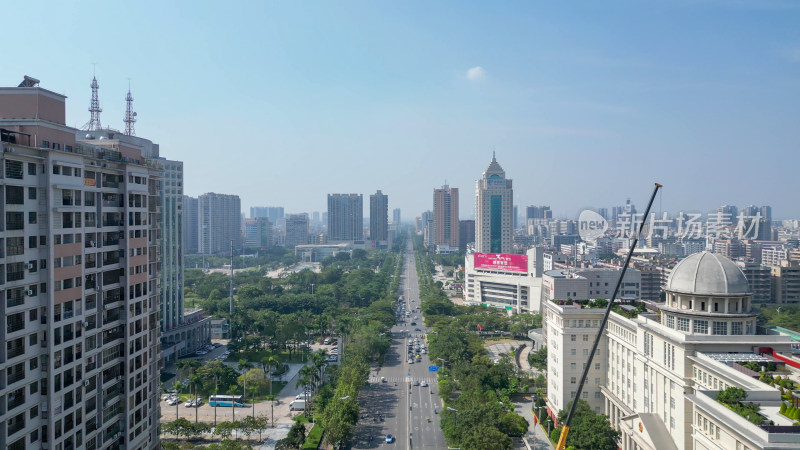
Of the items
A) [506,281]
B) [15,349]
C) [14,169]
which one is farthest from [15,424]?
[506,281]

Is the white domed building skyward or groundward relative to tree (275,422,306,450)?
skyward

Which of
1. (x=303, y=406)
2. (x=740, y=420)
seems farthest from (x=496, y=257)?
(x=740, y=420)

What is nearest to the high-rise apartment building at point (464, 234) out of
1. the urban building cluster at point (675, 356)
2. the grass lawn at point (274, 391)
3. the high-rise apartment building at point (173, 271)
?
the urban building cluster at point (675, 356)

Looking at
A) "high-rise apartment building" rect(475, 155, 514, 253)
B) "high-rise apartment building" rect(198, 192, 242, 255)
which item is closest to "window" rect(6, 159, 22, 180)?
"high-rise apartment building" rect(475, 155, 514, 253)

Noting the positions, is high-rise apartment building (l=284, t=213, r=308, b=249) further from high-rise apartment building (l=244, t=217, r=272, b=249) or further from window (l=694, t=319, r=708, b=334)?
window (l=694, t=319, r=708, b=334)

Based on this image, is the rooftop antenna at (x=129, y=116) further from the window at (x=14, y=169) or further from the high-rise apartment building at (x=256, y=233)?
the high-rise apartment building at (x=256, y=233)

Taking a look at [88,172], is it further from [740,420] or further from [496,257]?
[496,257]
